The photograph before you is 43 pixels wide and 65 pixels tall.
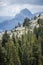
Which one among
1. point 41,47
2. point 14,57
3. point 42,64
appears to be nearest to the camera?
point 14,57

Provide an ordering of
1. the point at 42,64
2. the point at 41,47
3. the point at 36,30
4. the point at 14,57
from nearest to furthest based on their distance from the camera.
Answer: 1. the point at 14,57
2. the point at 42,64
3. the point at 41,47
4. the point at 36,30

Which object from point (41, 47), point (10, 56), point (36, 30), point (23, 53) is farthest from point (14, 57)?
point (36, 30)

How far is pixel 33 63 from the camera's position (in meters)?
120

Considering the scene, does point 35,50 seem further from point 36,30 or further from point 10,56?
point 36,30

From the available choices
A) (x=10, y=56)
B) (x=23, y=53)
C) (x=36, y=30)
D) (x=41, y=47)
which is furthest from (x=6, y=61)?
(x=36, y=30)

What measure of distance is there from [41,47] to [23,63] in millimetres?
15113

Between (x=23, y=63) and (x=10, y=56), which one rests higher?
(x=10, y=56)

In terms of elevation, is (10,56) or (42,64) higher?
(10,56)

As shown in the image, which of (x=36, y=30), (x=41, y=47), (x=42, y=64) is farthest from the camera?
(x=36, y=30)

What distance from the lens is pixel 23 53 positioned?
118 meters

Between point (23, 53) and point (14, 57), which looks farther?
point (23, 53)

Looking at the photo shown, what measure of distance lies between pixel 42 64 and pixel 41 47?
628 inches

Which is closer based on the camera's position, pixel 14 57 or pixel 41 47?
pixel 14 57

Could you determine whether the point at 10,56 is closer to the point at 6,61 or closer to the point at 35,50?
the point at 6,61
